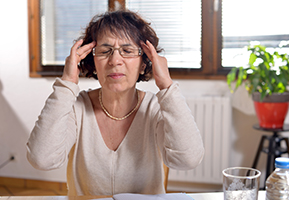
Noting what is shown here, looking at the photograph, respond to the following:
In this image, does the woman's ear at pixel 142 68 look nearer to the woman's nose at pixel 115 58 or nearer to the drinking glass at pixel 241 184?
the woman's nose at pixel 115 58

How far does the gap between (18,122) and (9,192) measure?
0.61 metres

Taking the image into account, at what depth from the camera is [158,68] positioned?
1.25 meters

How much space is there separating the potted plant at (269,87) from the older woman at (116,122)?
1.10 m

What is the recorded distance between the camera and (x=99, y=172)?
51.1 inches

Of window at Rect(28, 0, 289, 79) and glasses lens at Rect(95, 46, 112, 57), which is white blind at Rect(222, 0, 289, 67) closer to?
window at Rect(28, 0, 289, 79)

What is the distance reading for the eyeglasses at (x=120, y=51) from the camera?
125 cm

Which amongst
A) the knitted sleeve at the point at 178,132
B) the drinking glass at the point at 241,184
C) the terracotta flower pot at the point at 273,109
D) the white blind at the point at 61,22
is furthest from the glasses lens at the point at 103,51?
the white blind at the point at 61,22

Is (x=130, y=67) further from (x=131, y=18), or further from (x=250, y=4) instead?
(x=250, y=4)

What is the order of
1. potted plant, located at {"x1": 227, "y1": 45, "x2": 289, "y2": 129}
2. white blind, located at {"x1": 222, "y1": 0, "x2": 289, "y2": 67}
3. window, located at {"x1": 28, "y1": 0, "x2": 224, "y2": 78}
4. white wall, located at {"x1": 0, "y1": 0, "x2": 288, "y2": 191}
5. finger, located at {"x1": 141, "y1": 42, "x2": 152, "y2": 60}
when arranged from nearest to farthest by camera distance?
1. finger, located at {"x1": 141, "y1": 42, "x2": 152, "y2": 60}
2. potted plant, located at {"x1": 227, "y1": 45, "x2": 289, "y2": 129}
3. white blind, located at {"x1": 222, "y1": 0, "x2": 289, "y2": 67}
4. window, located at {"x1": 28, "y1": 0, "x2": 224, "y2": 78}
5. white wall, located at {"x1": 0, "y1": 0, "x2": 288, "y2": 191}

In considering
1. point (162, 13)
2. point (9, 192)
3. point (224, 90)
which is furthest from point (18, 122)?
point (224, 90)

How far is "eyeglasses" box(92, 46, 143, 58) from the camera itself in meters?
1.25

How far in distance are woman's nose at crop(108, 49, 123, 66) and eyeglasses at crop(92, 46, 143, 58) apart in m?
0.01

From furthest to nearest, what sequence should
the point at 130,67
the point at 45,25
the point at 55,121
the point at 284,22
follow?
the point at 45,25, the point at 284,22, the point at 130,67, the point at 55,121

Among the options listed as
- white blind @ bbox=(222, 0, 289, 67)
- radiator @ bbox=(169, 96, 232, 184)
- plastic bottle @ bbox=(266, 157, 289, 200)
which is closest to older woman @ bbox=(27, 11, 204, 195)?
plastic bottle @ bbox=(266, 157, 289, 200)
